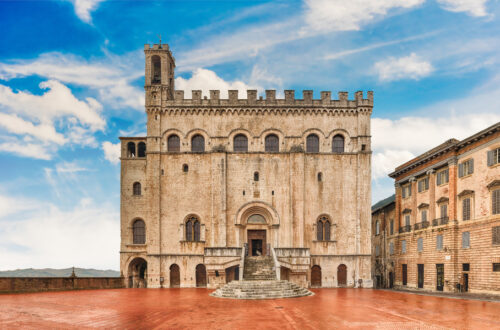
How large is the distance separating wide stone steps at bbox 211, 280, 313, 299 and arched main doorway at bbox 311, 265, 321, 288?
27.9ft

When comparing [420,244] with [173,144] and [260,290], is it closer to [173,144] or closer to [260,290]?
[260,290]

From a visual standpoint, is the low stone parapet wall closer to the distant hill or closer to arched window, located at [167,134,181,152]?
arched window, located at [167,134,181,152]

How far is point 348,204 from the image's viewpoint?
3553 cm

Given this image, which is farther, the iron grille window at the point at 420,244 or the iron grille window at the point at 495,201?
the iron grille window at the point at 420,244

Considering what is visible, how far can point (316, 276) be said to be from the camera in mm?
34688

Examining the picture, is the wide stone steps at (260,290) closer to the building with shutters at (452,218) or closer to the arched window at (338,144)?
the building with shutters at (452,218)

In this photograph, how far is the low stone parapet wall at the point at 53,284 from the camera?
2647 cm

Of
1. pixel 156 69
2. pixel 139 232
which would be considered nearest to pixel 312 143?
pixel 156 69

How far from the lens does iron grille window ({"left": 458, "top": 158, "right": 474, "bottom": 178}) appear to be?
92.6ft

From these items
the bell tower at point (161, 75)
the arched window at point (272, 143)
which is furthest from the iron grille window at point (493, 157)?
the bell tower at point (161, 75)

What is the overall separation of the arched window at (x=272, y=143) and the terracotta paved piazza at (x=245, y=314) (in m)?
16.2

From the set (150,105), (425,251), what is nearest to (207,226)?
(150,105)

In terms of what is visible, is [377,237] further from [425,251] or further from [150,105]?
[150,105]

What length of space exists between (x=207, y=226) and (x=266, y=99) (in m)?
Result: 12.5
